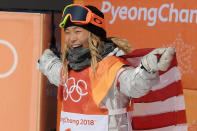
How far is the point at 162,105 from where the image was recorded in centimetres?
171

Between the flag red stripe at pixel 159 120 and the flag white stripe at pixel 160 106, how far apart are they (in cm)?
2

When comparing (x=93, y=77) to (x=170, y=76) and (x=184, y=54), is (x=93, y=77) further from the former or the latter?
(x=184, y=54)

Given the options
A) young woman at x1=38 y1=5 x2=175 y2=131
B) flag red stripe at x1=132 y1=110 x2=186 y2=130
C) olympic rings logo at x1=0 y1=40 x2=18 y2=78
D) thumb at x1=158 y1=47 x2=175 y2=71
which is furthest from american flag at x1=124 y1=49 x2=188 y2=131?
olympic rings logo at x1=0 y1=40 x2=18 y2=78

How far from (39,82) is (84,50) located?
64cm

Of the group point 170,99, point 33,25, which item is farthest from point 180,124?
point 33,25

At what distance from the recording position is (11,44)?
2.09m

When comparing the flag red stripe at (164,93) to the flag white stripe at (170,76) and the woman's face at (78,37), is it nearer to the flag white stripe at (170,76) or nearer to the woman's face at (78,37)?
the flag white stripe at (170,76)

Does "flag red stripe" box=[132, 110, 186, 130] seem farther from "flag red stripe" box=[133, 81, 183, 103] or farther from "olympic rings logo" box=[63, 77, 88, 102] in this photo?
"olympic rings logo" box=[63, 77, 88, 102]

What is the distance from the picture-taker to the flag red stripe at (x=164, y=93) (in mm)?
1651

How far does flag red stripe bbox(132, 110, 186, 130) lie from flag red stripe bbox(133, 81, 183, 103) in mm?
83

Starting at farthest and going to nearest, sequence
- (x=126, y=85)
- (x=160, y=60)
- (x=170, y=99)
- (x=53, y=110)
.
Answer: (x=53, y=110) → (x=170, y=99) → (x=126, y=85) → (x=160, y=60)

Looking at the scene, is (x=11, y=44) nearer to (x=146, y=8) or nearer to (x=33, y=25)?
(x=33, y=25)

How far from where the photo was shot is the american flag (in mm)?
1650

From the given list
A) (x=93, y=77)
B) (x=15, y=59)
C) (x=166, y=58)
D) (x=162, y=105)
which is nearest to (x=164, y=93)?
(x=162, y=105)
